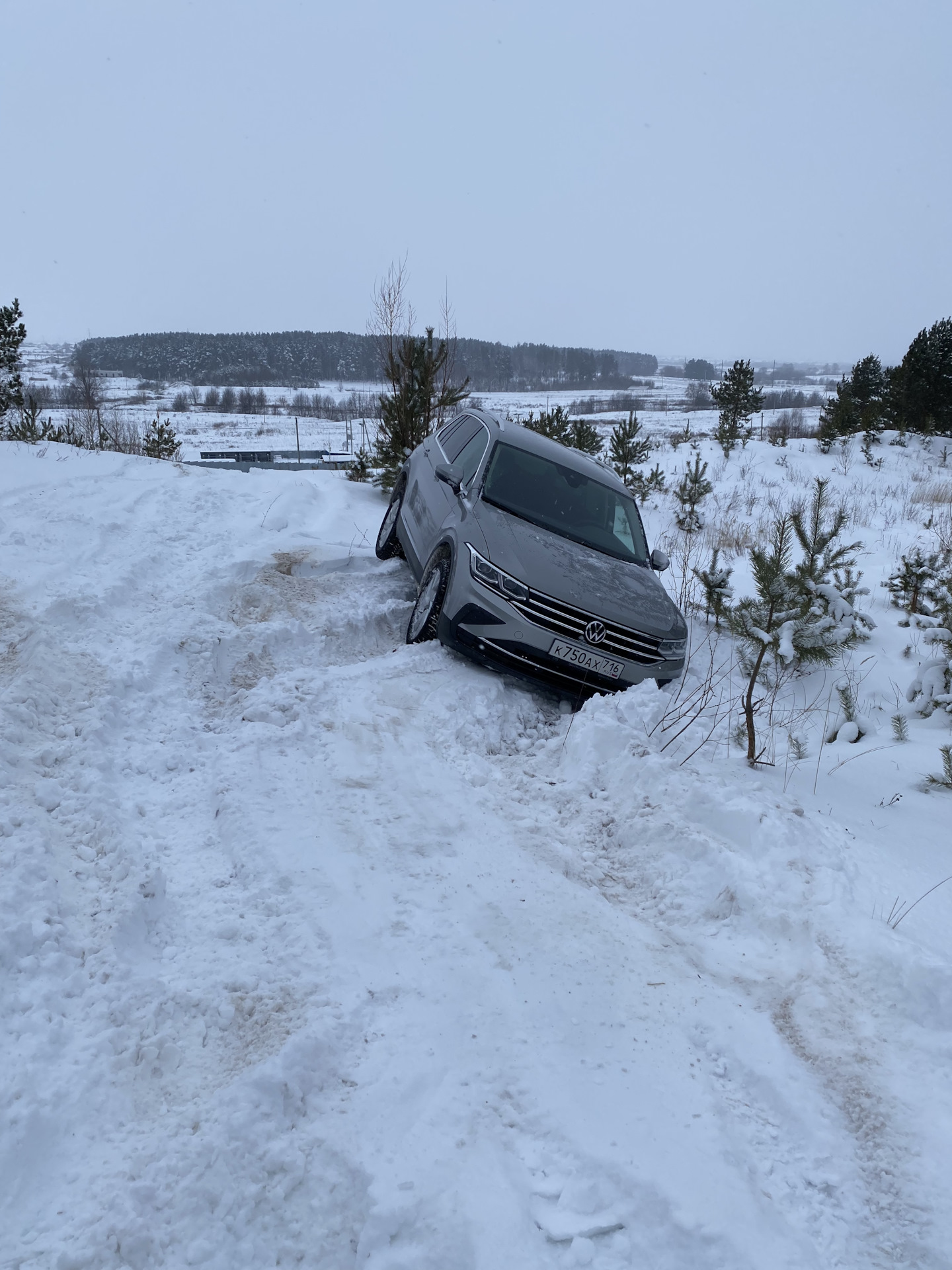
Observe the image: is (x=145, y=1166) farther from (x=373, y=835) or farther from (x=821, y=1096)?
(x=821, y=1096)

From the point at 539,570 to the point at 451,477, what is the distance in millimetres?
1361

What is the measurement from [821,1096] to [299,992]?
172 cm

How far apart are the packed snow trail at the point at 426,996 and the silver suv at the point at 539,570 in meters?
0.44

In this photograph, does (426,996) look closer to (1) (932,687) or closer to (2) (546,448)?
(1) (932,687)

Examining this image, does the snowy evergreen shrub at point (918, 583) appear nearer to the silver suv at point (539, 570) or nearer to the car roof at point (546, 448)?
the silver suv at point (539, 570)

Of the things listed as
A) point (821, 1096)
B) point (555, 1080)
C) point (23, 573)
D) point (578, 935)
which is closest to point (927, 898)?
point (821, 1096)

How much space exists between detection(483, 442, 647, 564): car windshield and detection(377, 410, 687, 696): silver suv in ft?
0.03

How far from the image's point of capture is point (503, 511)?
17.4ft

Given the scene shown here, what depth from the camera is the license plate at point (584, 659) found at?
4480mm

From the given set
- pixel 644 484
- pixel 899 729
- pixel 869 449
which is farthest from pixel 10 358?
pixel 869 449

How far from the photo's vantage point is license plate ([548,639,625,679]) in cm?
448

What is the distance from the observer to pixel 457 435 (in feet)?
22.5

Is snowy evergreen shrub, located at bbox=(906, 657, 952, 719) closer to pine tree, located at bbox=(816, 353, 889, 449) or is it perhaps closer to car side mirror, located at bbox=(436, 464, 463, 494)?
car side mirror, located at bbox=(436, 464, 463, 494)

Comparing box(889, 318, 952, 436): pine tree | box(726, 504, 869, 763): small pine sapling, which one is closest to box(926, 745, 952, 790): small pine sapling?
box(726, 504, 869, 763): small pine sapling
